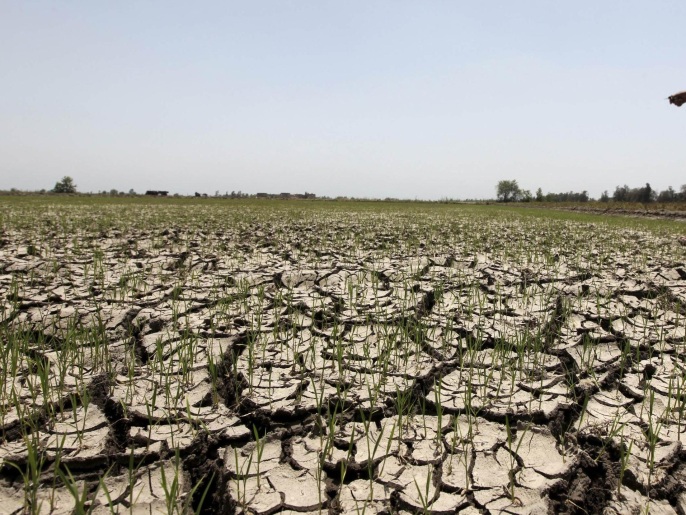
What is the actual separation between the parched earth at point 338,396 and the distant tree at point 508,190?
9820 centimetres

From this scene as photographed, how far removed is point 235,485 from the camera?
1277 mm

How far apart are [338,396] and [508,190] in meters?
102

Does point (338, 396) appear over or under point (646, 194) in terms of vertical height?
under

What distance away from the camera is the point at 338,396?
1.80m

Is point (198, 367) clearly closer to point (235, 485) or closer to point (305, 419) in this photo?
point (305, 419)

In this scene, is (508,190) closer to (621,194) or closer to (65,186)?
(621,194)

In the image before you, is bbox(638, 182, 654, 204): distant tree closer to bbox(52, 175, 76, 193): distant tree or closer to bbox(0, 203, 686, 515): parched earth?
bbox(0, 203, 686, 515): parched earth

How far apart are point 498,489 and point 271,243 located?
5.29 meters

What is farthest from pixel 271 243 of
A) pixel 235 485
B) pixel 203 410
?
pixel 235 485

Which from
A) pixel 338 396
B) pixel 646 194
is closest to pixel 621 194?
pixel 646 194

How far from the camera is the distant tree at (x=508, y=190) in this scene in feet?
312

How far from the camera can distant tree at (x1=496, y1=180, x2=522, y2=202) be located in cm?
9519

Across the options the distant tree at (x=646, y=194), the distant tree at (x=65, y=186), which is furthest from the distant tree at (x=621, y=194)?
the distant tree at (x=65, y=186)

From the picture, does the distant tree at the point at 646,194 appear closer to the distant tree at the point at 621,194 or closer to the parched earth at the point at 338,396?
the distant tree at the point at 621,194
